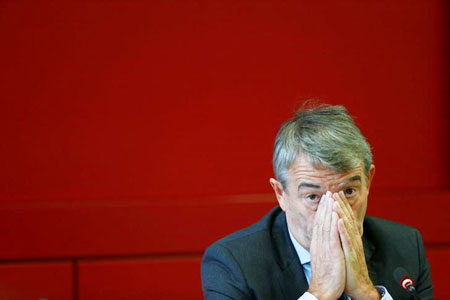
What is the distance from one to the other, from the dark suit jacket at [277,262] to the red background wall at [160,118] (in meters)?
0.71

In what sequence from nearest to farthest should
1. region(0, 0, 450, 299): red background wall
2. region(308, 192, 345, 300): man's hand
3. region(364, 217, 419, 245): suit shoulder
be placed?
region(308, 192, 345, 300): man's hand
region(364, 217, 419, 245): suit shoulder
region(0, 0, 450, 299): red background wall

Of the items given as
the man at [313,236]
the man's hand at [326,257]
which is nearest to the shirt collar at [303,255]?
the man at [313,236]

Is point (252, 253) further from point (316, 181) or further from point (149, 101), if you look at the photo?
point (149, 101)

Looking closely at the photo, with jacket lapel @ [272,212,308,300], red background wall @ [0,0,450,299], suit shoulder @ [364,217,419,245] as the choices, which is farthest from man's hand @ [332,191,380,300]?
red background wall @ [0,0,450,299]

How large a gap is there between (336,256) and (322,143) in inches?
11.2

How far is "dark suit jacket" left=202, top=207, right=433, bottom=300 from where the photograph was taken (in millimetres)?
1923

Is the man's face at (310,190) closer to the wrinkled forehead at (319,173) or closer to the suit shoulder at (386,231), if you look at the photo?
the wrinkled forehead at (319,173)

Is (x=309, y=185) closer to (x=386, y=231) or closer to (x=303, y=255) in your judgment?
(x=303, y=255)

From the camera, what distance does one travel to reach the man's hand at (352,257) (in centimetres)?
185

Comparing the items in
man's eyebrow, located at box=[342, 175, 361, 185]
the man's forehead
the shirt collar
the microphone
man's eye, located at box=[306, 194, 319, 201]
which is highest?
the man's forehead

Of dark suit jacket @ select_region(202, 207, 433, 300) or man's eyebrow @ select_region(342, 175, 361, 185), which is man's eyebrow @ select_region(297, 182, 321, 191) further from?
dark suit jacket @ select_region(202, 207, 433, 300)

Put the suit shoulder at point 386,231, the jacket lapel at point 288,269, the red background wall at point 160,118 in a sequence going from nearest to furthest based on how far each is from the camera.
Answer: the jacket lapel at point 288,269 → the suit shoulder at point 386,231 → the red background wall at point 160,118

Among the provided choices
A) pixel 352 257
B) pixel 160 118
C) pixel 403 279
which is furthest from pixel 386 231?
pixel 160 118

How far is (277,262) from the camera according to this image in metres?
1.99
